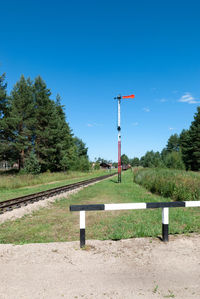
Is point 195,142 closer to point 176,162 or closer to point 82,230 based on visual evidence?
point 176,162

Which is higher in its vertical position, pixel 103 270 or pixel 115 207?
pixel 115 207

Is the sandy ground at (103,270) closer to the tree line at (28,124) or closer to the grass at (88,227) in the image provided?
the grass at (88,227)

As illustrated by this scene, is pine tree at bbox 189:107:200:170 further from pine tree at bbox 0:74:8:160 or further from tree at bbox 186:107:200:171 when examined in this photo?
pine tree at bbox 0:74:8:160

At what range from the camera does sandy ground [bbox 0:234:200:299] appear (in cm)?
312

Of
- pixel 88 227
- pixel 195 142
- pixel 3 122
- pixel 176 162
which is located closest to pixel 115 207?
pixel 88 227

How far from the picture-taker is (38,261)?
409 centimetres

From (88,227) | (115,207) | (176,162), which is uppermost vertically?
(176,162)

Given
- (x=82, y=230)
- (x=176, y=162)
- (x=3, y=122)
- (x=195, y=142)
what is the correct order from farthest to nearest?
(x=195, y=142) → (x=176, y=162) → (x=3, y=122) → (x=82, y=230)

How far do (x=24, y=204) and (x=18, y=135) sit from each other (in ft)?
86.1

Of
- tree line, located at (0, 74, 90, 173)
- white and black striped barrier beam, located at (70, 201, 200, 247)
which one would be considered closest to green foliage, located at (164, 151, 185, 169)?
tree line, located at (0, 74, 90, 173)

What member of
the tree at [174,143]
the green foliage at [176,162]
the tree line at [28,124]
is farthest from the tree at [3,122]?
the tree at [174,143]

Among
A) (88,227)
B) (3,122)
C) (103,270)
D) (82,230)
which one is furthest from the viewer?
(3,122)

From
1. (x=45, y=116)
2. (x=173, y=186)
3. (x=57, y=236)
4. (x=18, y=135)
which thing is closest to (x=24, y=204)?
(x=57, y=236)

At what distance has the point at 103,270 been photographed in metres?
3.77
